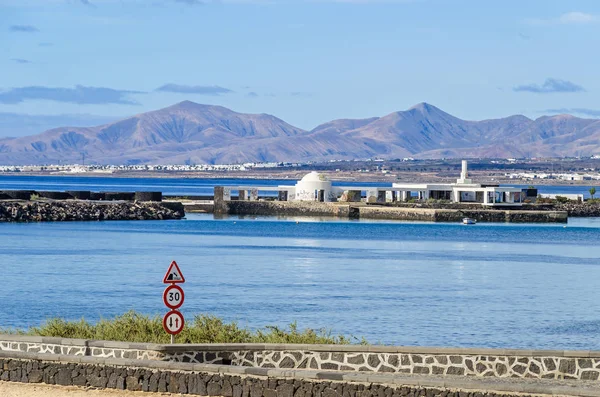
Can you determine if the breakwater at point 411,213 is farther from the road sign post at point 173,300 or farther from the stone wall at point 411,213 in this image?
the road sign post at point 173,300

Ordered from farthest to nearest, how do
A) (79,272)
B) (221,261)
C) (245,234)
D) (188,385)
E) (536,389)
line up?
(245,234), (221,261), (79,272), (188,385), (536,389)

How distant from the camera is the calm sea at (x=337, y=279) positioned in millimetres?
25719

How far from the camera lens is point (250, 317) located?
85.6ft

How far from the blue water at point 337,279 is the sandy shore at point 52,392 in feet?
34.0

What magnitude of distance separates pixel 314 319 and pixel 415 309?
11.7ft

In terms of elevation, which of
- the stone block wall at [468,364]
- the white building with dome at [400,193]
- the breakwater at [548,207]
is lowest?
the stone block wall at [468,364]

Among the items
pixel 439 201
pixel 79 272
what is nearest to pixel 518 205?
pixel 439 201

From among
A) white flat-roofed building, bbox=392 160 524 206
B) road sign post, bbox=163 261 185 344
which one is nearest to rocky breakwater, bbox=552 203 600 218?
white flat-roofed building, bbox=392 160 524 206

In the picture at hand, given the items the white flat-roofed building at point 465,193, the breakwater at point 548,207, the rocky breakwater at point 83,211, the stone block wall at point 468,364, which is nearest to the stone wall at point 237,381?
the stone block wall at point 468,364

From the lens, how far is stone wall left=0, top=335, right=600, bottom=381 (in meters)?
14.1

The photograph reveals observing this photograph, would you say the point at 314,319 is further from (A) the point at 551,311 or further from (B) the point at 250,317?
(A) the point at 551,311

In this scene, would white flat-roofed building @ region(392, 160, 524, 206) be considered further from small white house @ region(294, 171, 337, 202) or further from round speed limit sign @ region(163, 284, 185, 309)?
round speed limit sign @ region(163, 284, 185, 309)

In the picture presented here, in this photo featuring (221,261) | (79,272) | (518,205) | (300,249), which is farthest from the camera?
(518,205)

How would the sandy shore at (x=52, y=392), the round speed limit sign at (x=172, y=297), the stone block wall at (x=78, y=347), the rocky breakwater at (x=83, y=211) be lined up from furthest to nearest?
1. the rocky breakwater at (x=83, y=211)
2. the round speed limit sign at (x=172, y=297)
3. the stone block wall at (x=78, y=347)
4. the sandy shore at (x=52, y=392)
